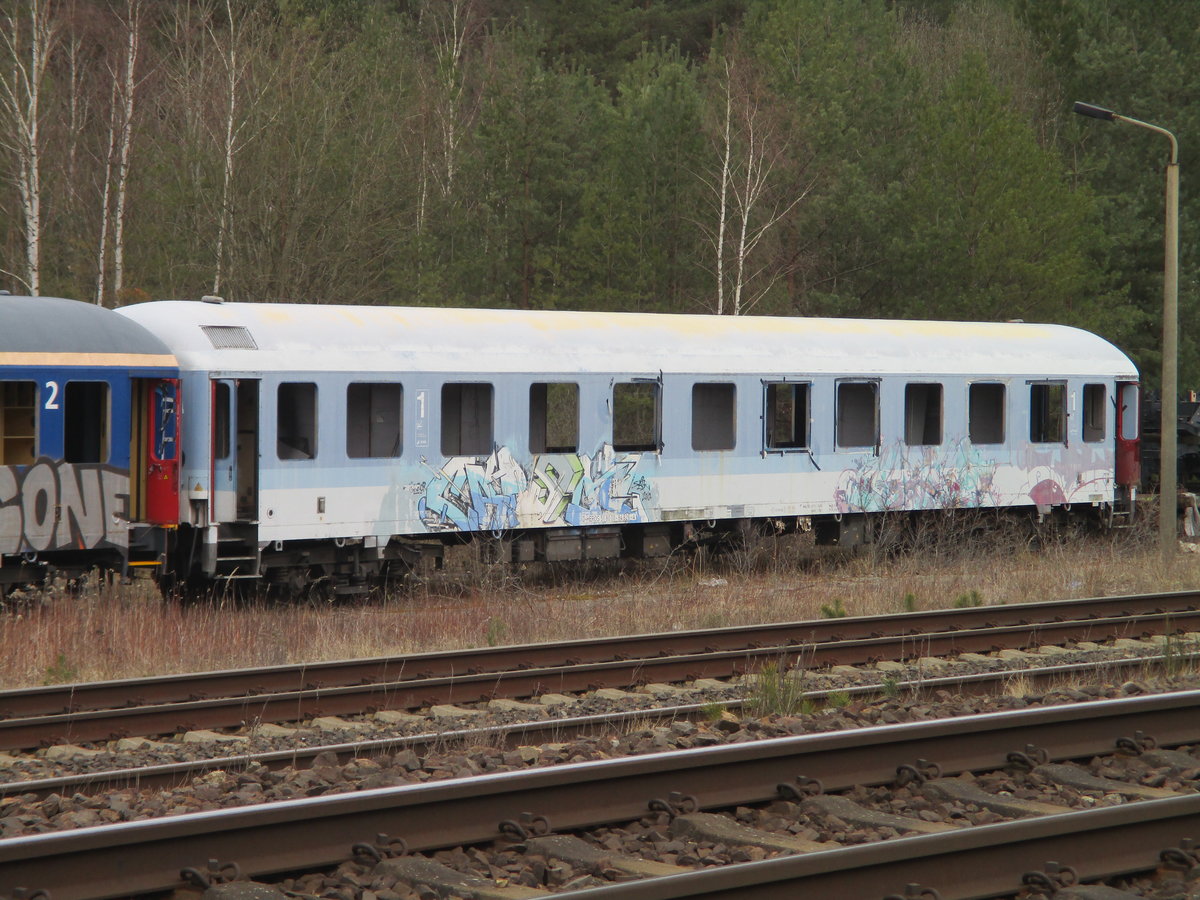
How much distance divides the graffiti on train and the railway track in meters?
3.67

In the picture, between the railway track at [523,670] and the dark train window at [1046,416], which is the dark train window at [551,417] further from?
the dark train window at [1046,416]

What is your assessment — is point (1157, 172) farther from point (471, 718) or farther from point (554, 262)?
point (471, 718)

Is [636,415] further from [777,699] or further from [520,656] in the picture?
[777,699]

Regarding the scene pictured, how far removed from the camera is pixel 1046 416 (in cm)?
2039

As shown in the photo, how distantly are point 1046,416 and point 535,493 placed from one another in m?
8.51

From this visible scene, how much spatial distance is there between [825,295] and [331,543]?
1727 cm

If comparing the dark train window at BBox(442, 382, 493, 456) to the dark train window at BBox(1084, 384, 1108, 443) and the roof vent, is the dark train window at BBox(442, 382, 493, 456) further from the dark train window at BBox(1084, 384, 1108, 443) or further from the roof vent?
the dark train window at BBox(1084, 384, 1108, 443)

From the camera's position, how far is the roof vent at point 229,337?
47.1 ft

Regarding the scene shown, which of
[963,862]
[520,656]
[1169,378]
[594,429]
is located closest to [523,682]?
[520,656]

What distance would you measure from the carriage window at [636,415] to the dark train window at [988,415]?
501 cm

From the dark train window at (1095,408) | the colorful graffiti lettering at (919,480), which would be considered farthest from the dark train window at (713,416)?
the dark train window at (1095,408)

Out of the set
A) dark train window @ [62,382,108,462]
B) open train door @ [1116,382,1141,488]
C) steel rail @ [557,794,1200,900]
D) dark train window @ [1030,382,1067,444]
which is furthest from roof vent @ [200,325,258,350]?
open train door @ [1116,382,1141,488]

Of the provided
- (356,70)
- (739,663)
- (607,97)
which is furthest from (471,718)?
(607,97)

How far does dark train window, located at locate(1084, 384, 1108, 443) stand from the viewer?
20.7 meters
